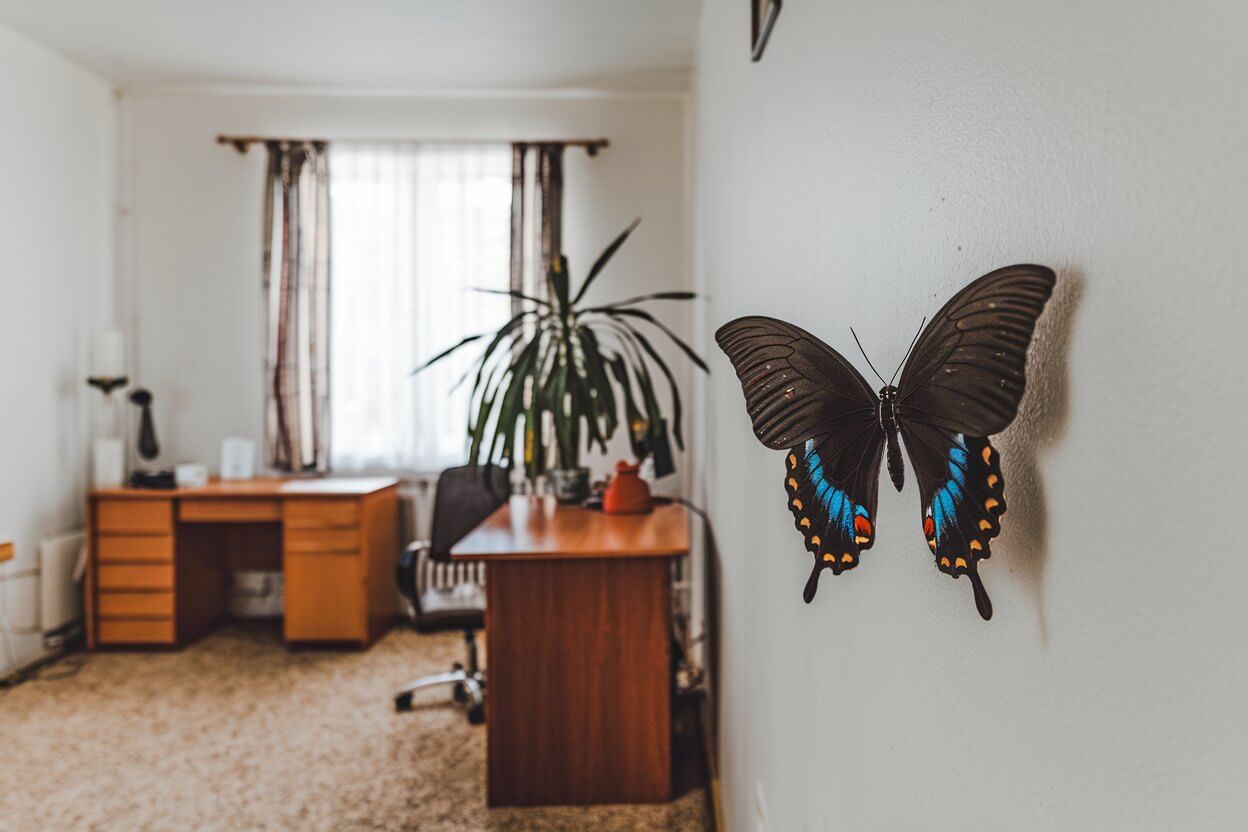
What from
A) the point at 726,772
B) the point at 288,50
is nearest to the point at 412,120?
the point at 288,50

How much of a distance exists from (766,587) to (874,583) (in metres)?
0.65

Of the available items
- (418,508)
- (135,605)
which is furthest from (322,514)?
(135,605)

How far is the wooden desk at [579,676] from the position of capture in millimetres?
2424

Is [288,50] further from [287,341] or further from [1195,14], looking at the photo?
[1195,14]

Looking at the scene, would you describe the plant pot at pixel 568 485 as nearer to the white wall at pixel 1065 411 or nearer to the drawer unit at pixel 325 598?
the drawer unit at pixel 325 598

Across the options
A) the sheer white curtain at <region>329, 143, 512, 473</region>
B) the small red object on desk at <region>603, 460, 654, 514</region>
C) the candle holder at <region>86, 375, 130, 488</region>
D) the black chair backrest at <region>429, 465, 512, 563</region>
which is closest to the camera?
the small red object on desk at <region>603, 460, 654, 514</region>

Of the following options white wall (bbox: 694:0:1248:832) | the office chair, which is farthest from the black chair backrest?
white wall (bbox: 694:0:1248:832)

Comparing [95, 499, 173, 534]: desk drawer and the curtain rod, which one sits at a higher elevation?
the curtain rod

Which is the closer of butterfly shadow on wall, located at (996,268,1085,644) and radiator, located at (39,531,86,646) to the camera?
butterfly shadow on wall, located at (996,268,1085,644)

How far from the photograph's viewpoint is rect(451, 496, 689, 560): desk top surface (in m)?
2.37

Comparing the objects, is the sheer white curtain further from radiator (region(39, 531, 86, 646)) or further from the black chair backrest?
radiator (region(39, 531, 86, 646))

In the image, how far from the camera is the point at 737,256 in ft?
6.16

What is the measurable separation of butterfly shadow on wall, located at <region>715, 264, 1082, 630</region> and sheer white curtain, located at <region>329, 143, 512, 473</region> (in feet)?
12.6

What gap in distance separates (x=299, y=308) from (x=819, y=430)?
4.19 metres
